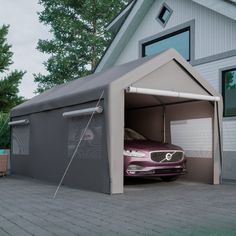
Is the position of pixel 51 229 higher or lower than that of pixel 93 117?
lower

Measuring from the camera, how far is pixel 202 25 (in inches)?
573

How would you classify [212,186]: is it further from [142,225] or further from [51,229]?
[51,229]

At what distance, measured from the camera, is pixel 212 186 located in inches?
418

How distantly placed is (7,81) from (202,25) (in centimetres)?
1888

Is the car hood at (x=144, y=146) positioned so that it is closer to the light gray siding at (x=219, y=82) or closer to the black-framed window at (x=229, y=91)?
the light gray siding at (x=219, y=82)

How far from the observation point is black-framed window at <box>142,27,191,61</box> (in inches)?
608

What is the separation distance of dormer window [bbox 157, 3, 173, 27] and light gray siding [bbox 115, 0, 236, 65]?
15 cm

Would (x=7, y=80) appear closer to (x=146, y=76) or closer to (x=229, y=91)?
(x=229, y=91)

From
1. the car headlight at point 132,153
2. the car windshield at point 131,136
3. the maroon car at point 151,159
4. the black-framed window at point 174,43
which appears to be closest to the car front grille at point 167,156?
the maroon car at point 151,159

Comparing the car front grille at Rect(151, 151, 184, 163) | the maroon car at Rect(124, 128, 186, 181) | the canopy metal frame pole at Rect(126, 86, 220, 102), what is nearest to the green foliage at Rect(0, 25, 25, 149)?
the maroon car at Rect(124, 128, 186, 181)

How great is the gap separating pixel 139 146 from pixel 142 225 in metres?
4.76

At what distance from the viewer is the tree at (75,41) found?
108ft

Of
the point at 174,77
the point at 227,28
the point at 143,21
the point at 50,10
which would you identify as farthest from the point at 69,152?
the point at 50,10

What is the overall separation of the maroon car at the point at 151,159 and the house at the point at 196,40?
1.26 meters
